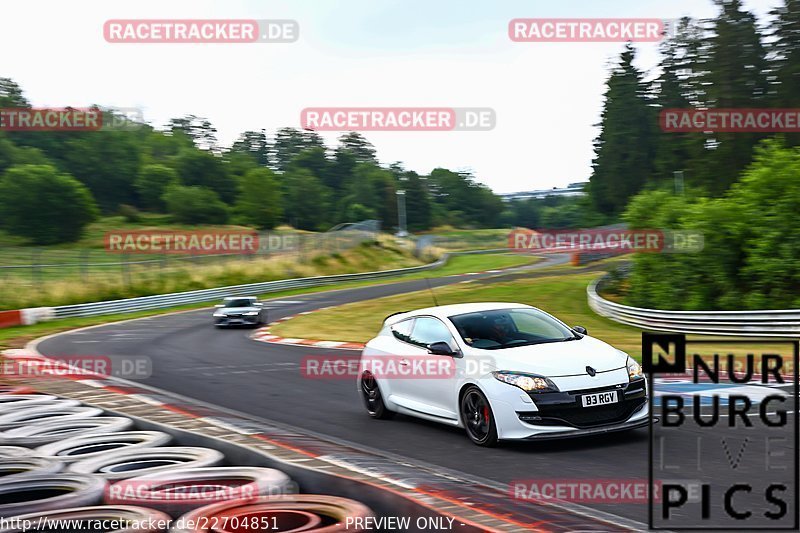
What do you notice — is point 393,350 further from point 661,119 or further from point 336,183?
point 336,183

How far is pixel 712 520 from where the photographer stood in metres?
5.67

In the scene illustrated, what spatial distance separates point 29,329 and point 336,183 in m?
129

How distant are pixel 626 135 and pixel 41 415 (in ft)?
300

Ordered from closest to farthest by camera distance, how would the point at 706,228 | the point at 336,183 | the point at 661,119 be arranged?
the point at 706,228, the point at 661,119, the point at 336,183

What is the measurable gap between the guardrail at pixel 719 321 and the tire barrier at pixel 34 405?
44.9 ft

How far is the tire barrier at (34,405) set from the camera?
1020cm

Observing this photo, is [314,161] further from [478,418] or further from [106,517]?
[106,517]

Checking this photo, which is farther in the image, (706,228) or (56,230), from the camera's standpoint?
(56,230)

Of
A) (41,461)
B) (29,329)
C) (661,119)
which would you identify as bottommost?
(29,329)

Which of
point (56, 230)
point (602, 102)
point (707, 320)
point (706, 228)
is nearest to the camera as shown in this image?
point (707, 320)

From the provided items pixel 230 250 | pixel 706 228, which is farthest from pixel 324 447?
pixel 230 250

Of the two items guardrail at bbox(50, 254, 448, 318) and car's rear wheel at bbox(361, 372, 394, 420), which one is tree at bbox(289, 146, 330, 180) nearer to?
guardrail at bbox(50, 254, 448, 318)

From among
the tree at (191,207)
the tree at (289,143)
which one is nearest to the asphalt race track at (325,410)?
the tree at (191,207)

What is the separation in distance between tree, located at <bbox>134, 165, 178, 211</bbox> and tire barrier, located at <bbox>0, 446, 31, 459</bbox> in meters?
96.7
